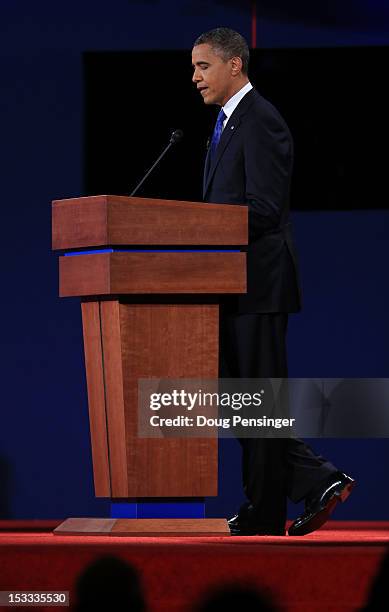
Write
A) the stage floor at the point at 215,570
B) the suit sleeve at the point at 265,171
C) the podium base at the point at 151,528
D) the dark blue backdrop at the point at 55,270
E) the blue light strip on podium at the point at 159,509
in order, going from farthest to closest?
the dark blue backdrop at the point at 55,270
the suit sleeve at the point at 265,171
the blue light strip on podium at the point at 159,509
the podium base at the point at 151,528
the stage floor at the point at 215,570

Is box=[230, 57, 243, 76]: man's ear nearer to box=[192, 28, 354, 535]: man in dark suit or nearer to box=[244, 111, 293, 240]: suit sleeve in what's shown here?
box=[192, 28, 354, 535]: man in dark suit

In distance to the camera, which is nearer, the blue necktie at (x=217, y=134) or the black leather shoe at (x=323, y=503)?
the black leather shoe at (x=323, y=503)

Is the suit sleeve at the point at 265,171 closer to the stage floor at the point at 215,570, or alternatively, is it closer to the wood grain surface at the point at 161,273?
the wood grain surface at the point at 161,273

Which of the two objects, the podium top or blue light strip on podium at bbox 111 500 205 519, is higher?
the podium top

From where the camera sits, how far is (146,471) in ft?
9.04

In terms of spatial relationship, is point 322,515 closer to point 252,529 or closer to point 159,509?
point 252,529

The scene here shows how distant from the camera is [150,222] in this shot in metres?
2.71

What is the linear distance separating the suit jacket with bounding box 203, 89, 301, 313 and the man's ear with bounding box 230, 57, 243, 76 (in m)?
0.07

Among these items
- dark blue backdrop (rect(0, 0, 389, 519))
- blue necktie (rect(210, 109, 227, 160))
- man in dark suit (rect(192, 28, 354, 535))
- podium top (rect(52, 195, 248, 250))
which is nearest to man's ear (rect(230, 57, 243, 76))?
man in dark suit (rect(192, 28, 354, 535))

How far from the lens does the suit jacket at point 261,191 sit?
2912mm

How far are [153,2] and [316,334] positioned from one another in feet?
4.83

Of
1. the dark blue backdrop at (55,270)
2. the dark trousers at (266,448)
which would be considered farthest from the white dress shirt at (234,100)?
the dark blue backdrop at (55,270)

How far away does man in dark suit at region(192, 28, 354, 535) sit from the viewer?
9.36 feet

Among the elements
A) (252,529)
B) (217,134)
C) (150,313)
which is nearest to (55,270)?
(217,134)
